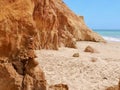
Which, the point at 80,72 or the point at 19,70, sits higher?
the point at 19,70

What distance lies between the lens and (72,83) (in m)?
8.84

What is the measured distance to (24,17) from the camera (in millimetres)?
5562

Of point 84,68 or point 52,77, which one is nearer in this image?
point 52,77

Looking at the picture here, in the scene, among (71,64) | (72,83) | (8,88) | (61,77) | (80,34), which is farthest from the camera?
(80,34)

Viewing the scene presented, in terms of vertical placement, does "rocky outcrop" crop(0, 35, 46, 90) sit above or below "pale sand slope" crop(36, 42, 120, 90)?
above

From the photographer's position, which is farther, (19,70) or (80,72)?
(80,72)

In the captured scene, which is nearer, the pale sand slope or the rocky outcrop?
the rocky outcrop

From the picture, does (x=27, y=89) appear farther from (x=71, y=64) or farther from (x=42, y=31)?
(x=42, y=31)

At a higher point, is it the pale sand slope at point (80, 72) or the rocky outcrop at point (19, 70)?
the rocky outcrop at point (19, 70)

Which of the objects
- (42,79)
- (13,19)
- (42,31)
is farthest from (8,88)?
(42,31)

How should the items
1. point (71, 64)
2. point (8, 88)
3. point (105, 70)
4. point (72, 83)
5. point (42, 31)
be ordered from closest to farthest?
point (8, 88), point (72, 83), point (105, 70), point (71, 64), point (42, 31)

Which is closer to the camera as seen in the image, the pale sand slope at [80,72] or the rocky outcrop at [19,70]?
the rocky outcrop at [19,70]

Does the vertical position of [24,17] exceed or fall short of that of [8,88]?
it exceeds it

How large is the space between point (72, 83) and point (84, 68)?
189 cm
